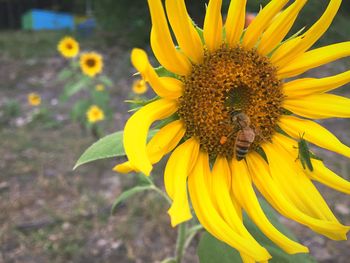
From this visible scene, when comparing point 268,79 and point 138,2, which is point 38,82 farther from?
point 268,79

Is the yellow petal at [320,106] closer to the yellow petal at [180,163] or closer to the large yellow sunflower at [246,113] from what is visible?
the large yellow sunflower at [246,113]

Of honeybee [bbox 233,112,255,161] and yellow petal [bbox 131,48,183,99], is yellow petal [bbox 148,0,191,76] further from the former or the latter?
honeybee [bbox 233,112,255,161]

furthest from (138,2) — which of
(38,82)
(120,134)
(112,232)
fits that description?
(120,134)

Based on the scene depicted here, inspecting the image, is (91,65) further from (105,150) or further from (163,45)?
(163,45)

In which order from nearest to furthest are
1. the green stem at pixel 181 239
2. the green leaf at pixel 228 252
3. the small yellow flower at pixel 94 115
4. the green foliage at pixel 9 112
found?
the green leaf at pixel 228 252 < the green stem at pixel 181 239 < the small yellow flower at pixel 94 115 < the green foliage at pixel 9 112

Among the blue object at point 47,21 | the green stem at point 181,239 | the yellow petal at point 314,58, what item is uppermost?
the yellow petal at point 314,58

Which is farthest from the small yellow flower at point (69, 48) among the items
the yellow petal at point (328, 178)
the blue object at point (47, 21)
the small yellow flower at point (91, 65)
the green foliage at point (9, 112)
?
the blue object at point (47, 21)

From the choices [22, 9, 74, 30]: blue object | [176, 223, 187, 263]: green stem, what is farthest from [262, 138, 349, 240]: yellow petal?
[22, 9, 74, 30]: blue object
